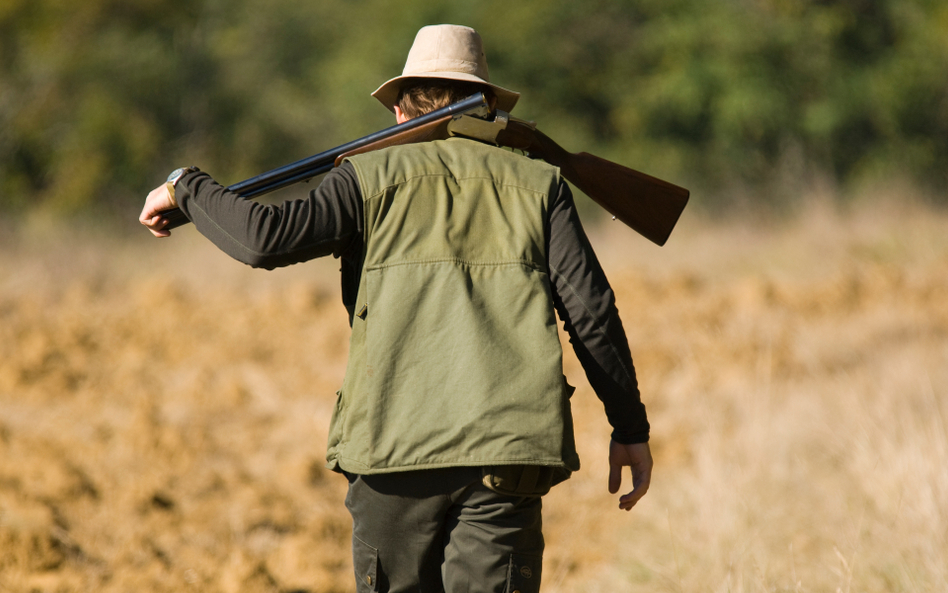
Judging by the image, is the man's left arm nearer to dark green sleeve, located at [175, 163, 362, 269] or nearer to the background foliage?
dark green sleeve, located at [175, 163, 362, 269]

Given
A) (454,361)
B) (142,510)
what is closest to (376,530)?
(454,361)

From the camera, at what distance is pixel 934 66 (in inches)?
595

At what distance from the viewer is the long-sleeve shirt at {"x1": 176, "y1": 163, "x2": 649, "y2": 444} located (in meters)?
1.80

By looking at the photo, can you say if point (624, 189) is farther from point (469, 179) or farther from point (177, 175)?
point (177, 175)

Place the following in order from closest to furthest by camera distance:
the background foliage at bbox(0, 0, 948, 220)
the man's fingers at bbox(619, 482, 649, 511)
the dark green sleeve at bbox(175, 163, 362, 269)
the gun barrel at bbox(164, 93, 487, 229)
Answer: the dark green sleeve at bbox(175, 163, 362, 269) < the gun barrel at bbox(164, 93, 487, 229) < the man's fingers at bbox(619, 482, 649, 511) < the background foliage at bbox(0, 0, 948, 220)

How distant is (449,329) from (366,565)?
1.82 feet

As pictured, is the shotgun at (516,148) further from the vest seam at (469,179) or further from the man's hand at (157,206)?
the vest seam at (469,179)

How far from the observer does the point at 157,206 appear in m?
1.98

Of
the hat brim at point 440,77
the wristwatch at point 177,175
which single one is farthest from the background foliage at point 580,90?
the wristwatch at point 177,175

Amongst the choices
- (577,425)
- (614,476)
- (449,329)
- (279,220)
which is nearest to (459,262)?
(449,329)

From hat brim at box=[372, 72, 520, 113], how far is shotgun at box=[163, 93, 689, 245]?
0.17ft

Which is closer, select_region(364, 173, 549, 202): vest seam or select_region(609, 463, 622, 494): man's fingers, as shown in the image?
select_region(364, 173, 549, 202): vest seam

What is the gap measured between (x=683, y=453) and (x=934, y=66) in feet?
42.5

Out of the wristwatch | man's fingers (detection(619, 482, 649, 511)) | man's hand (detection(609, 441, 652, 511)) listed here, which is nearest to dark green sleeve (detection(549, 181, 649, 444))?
man's hand (detection(609, 441, 652, 511))
